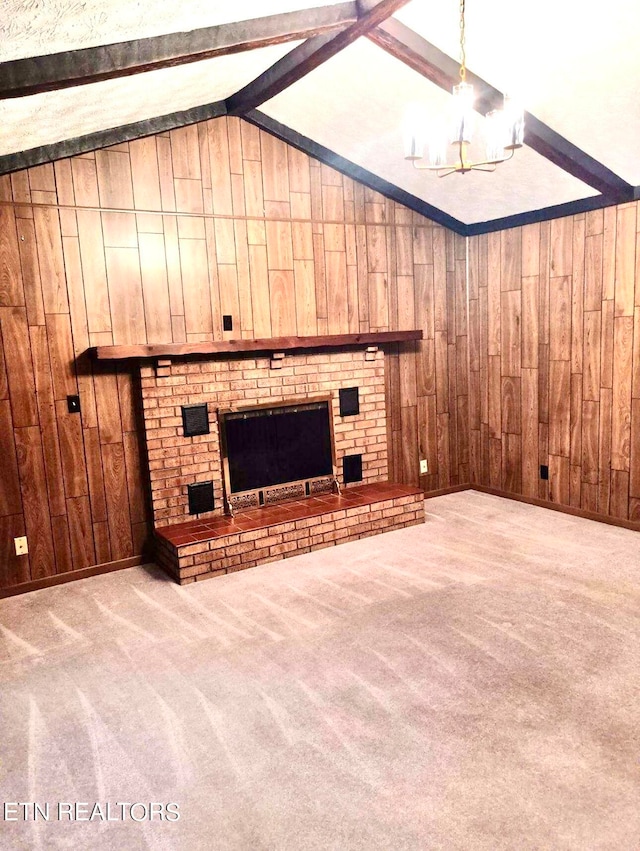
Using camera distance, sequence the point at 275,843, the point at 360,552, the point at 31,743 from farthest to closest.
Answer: the point at 360,552 → the point at 31,743 → the point at 275,843

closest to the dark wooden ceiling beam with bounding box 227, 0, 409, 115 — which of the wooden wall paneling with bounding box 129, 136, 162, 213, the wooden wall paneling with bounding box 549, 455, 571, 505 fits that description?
the wooden wall paneling with bounding box 129, 136, 162, 213

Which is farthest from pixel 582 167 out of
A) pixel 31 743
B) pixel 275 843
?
pixel 31 743

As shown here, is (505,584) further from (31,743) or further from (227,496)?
(31,743)

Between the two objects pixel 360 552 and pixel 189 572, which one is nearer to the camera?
pixel 189 572

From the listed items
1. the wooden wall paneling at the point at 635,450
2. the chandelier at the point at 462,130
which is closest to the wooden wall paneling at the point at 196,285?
the chandelier at the point at 462,130

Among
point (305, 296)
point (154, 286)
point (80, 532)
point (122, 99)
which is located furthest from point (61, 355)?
point (305, 296)

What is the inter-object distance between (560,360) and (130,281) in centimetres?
341

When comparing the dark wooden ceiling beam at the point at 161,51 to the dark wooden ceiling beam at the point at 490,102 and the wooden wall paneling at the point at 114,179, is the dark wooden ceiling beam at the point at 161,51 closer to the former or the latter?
the dark wooden ceiling beam at the point at 490,102

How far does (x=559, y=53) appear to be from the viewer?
3092 millimetres

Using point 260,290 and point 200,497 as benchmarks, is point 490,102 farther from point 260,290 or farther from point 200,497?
point 200,497

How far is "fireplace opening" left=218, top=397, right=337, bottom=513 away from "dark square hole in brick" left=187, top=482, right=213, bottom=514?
13 centimetres

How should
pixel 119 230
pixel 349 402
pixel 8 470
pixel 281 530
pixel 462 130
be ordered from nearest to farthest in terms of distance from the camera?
pixel 462 130
pixel 8 470
pixel 119 230
pixel 281 530
pixel 349 402

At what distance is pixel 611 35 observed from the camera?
9.50ft

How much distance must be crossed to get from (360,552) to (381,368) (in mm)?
1646
